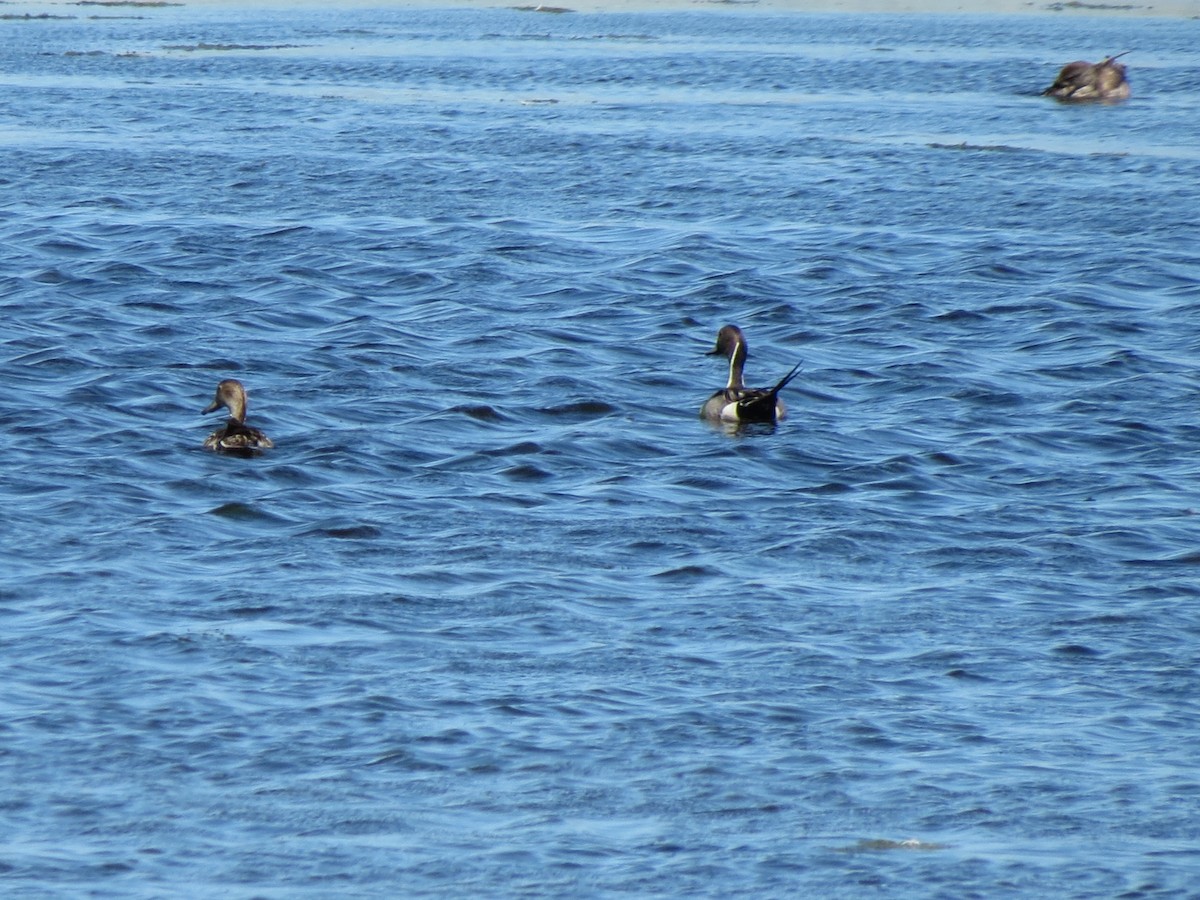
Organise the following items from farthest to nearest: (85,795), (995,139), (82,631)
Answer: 1. (995,139)
2. (82,631)
3. (85,795)

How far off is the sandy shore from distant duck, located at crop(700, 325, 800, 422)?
3109cm

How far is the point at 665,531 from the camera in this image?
10.4 meters

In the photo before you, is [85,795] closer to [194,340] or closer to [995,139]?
[194,340]

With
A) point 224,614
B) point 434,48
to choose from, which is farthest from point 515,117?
point 224,614

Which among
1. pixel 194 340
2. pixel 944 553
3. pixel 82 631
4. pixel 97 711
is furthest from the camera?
pixel 194 340

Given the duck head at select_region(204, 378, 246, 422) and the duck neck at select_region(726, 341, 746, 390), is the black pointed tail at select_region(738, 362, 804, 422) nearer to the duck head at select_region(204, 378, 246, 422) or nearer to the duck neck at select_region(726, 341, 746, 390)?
the duck neck at select_region(726, 341, 746, 390)

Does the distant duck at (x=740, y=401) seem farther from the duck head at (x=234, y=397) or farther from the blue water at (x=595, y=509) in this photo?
the duck head at (x=234, y=397)

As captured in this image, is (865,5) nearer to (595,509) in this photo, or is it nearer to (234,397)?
(234,397)

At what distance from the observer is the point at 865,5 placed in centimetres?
4494

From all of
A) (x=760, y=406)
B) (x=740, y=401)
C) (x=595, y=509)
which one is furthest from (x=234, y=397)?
(x=760, y=406)

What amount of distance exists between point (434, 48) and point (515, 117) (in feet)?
32.9

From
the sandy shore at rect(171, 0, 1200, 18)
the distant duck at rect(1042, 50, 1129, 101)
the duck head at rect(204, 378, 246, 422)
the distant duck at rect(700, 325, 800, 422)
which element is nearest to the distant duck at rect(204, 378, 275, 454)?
the duck head at rect(204, 378, 246, 422)

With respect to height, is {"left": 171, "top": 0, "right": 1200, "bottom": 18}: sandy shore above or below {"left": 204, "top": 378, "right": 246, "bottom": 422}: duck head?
above

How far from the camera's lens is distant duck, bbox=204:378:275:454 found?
1165 centimetres
